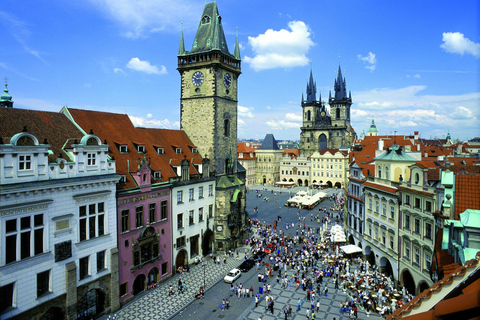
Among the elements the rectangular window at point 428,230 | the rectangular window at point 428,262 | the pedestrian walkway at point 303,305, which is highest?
the rectangular window at point 428,230

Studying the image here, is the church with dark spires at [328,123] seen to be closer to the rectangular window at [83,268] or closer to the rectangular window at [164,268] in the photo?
the rectangular window at [164,268]

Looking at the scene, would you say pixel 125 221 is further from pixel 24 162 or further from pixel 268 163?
pixel 268 163

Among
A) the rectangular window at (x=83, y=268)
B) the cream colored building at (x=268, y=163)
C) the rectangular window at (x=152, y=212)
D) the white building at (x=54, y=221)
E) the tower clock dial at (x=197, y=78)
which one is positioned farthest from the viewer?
the cream colored building at (x=268, y=163)

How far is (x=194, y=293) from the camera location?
3306 cm

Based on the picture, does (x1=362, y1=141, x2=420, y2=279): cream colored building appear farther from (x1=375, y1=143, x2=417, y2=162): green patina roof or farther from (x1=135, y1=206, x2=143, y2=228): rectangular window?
(x1=135, y1=206, x2=143, y2=228): rectangular window

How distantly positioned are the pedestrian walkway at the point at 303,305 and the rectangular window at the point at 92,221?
14.5m

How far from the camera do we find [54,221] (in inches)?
966

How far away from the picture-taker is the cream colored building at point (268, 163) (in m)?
131

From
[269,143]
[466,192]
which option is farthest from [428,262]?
[269,143]

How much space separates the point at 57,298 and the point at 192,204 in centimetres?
1873

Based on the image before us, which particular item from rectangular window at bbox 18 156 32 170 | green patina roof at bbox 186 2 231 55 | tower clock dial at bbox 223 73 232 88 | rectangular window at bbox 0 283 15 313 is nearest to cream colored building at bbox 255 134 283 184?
tower clock dial at bbox 223 73 232 88

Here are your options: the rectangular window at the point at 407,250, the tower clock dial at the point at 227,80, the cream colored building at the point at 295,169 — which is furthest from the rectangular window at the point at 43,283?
the cream colored building at the point at 295,169

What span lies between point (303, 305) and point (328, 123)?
11930 centimetres

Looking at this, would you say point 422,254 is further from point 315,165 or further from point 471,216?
point 315,165
